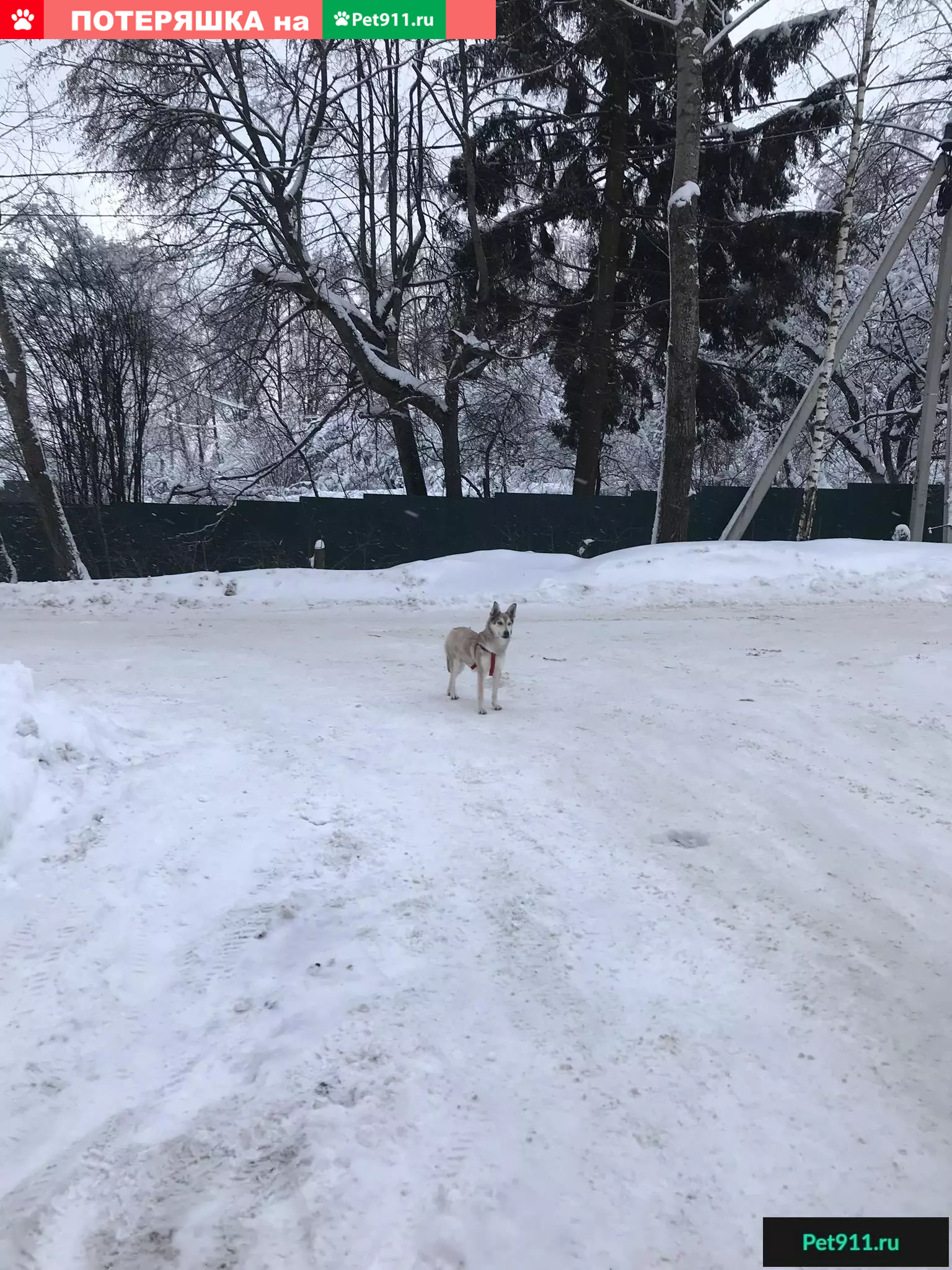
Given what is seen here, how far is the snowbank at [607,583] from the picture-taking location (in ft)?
43.4

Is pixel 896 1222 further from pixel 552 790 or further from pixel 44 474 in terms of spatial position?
pixel 44 474

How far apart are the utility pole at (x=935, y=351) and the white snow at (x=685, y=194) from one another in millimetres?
6094

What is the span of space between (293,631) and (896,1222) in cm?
952

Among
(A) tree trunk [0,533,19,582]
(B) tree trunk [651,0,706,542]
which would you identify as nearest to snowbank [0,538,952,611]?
(B) tree trunk [651,0,706,542]

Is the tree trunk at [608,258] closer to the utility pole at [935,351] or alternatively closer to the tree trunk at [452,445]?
the tree trunk at [452,445]

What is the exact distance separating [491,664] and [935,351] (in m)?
16.2

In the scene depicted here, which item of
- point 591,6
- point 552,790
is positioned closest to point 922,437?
point 591,6

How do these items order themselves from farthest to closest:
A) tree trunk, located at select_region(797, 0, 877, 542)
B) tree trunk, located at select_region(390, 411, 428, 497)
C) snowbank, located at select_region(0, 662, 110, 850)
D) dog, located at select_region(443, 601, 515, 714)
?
tree trunk, located at select_region(390, 411, 428, 497), tree trunk, located at select_region(797, 0, 877, 542), dog, located at select_region(443, 601, 515, 714), snowbank, located at select_region(0, 662, 110, 850)

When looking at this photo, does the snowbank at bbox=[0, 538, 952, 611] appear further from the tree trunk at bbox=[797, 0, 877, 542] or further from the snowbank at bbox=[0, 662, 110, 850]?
the snowbank at bbox=[0, 662, 110, 850]

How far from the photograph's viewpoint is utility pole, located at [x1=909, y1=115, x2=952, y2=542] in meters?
17.3

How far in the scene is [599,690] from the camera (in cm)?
784

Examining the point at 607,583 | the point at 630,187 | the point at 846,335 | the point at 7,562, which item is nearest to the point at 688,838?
the point at 607,583

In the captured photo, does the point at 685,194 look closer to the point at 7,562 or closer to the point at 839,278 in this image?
the point at 839,278

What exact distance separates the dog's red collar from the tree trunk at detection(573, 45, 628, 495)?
13.9 m
